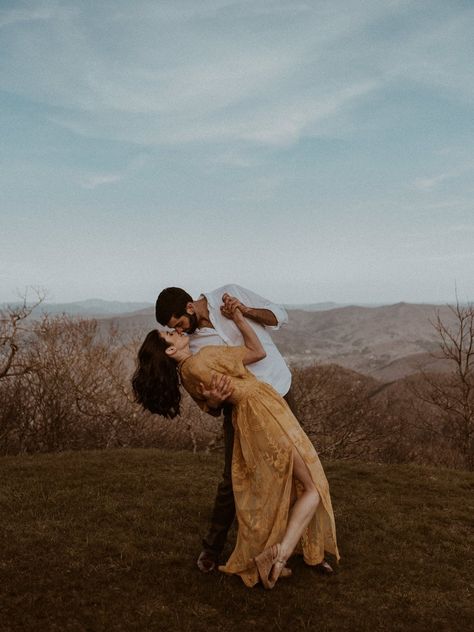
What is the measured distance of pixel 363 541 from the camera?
17.1ft

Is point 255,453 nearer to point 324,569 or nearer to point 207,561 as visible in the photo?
point 207,561

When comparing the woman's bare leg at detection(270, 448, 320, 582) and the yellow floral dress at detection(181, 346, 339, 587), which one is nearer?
the woman's bare leg at detection(270, 448, 320, 582)

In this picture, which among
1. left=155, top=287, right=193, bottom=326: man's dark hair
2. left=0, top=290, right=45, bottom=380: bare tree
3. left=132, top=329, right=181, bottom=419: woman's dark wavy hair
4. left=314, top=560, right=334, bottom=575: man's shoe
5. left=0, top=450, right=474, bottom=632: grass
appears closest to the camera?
left=0, top=450, right=474, bottom=632: grass

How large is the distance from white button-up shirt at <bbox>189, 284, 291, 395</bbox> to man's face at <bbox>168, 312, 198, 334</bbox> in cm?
9

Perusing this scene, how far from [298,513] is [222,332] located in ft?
4.50

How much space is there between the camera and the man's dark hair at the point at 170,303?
388cm

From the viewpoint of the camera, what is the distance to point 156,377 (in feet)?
13.1

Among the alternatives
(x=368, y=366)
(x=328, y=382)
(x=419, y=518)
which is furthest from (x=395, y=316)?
(x=419, y=518)

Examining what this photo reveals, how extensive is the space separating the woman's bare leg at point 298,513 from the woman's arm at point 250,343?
711 millimetres

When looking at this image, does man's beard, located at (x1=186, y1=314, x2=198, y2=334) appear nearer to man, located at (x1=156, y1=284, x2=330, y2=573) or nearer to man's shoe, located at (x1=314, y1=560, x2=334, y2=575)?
man, located at (x1=156, y1=284, x2=330, y2=573)

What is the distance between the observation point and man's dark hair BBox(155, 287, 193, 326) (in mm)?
3883

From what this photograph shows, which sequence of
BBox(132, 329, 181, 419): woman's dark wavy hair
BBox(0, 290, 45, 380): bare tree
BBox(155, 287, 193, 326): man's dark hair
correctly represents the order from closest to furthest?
BBox(155, 287, 193, 326): man's dark hair
BBox(132, 329, 181, 419): woman's dark wavy hair
BBox(0, 290, 45, 380): bare tree

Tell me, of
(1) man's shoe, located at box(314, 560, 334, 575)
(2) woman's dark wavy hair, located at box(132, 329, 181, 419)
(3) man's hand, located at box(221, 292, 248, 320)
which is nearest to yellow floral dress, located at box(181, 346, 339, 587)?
(2) woman's dark wavy hair, located at box(132, 329, 181, 419)

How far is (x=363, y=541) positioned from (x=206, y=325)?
2726 mm
